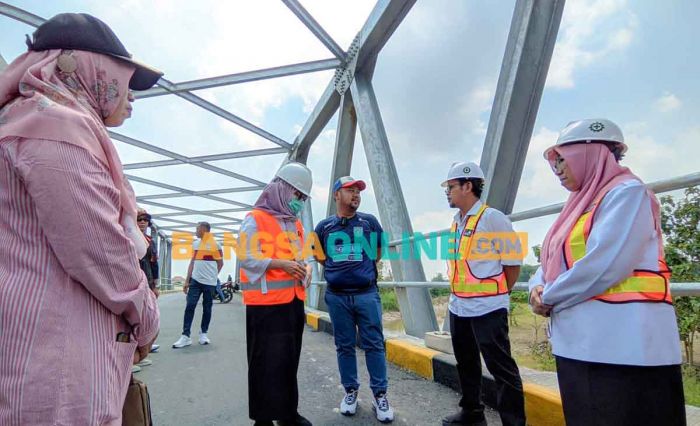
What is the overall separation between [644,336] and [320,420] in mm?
1957

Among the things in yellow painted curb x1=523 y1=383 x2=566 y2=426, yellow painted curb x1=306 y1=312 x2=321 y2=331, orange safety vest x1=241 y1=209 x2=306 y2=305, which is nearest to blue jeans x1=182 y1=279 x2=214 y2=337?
yellow painted curb x1=306 y1=312 x2=321 y2=331

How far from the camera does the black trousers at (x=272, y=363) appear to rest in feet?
7.04

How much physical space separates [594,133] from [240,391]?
3001 millimetres

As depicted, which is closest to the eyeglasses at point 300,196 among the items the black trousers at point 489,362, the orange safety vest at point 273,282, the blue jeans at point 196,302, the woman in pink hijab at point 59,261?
the orange safety vest at point 273,282

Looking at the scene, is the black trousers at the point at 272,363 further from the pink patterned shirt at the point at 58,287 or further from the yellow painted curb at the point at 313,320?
the yellow painted curb at the point at 313,320

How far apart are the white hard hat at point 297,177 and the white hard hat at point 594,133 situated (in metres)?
1.56

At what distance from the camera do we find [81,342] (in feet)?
2.73

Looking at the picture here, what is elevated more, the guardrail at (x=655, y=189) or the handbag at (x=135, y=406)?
the guardrail at (x=655, y=189)

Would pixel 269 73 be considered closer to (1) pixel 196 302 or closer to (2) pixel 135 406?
(1) pixel 196 302

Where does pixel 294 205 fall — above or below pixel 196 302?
above

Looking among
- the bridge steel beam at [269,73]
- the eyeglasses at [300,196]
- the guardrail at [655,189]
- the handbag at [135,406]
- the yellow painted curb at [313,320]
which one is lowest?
the yellow painted curb at [313,320]

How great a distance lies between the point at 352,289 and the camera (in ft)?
9.11

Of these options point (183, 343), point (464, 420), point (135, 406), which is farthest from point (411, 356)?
point (183, 343)

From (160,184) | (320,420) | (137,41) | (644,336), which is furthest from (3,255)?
(160,184)
